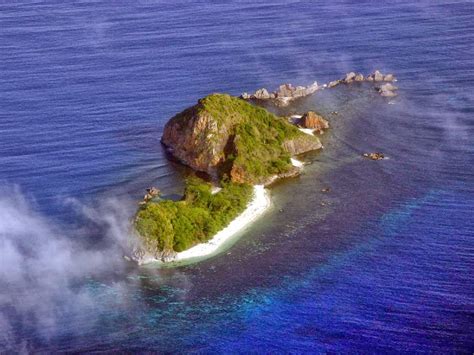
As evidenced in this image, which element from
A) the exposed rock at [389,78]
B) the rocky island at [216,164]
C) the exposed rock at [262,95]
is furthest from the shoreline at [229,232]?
the exposed rock at [389,78]

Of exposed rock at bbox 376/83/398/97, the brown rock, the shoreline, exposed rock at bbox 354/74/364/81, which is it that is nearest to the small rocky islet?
the shoreline

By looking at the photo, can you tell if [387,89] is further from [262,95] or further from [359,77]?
[262,95]

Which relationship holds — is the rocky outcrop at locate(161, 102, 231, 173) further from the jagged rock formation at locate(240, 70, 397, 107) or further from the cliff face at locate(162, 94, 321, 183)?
the jagged rock formation at locate(240, 70, 397, 107)

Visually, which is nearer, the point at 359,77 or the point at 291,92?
the point at 291,92

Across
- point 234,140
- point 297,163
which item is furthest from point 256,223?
point 297,163

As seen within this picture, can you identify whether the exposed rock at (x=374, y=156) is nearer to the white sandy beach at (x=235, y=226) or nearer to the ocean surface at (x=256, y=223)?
the ocean surface at (x=256, y=223)
